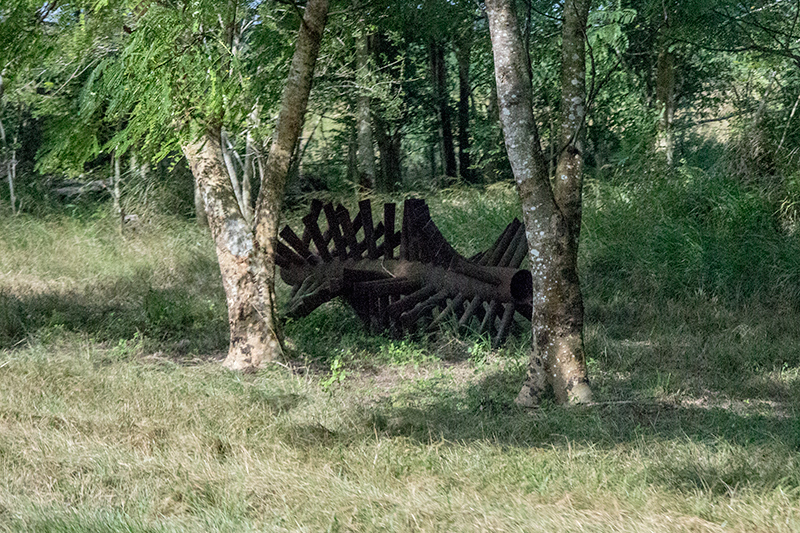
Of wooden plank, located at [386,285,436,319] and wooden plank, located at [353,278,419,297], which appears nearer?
wooden plank, located at [386,285,436,319]

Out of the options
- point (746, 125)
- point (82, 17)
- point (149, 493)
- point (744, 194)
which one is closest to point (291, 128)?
point (82, 17)

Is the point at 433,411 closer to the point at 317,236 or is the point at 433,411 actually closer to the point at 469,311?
the point at 469,311

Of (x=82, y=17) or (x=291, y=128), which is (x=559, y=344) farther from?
(x=82, y=17)

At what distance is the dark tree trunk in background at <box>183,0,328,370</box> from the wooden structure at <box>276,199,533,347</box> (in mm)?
1325

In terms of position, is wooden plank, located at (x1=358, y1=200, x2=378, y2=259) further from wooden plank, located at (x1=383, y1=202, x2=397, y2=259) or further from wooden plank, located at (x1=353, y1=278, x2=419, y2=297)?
wooden plank, located at (x1=353, y1=278, x2=419, y2=297)

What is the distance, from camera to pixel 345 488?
4.11m

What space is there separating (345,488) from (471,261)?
5055 millimetres

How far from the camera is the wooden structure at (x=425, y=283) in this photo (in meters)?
8.09

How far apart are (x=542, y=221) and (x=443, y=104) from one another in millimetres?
15042

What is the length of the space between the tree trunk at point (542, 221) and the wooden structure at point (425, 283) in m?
2.13

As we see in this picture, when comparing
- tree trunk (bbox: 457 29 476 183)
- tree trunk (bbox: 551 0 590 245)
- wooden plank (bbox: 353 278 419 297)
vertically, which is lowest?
wooden plank (bbox: 353 278 419 297)

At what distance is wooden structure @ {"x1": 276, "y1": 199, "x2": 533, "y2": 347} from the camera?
809 centimetres

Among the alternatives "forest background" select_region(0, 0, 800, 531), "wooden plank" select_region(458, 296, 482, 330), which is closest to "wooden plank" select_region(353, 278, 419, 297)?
"forest background" select_region(0, 0, 800, 531)

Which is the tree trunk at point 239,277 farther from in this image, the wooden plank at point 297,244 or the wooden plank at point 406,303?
the wooden plank at point 297,244
